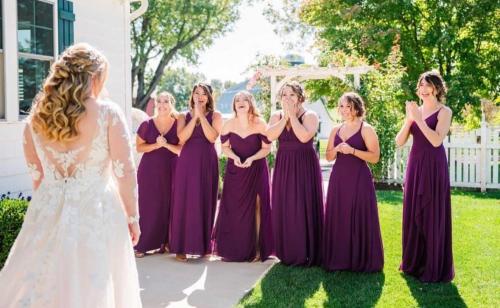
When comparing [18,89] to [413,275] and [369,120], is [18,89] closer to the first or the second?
[413,275]

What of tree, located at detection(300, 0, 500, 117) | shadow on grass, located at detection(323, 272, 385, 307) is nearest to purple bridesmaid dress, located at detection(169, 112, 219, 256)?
shadow on grass, located at detection(323, 272, 385, 307)

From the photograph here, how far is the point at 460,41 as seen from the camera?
16.4 m

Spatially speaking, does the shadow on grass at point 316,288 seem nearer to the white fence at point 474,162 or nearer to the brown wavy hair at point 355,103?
the brown wavy hair at point 355,103

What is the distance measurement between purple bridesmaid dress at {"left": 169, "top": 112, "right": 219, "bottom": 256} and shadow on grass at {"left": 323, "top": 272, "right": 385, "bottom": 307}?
156 cm

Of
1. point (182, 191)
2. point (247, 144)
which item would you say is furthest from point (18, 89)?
point (247, 144)

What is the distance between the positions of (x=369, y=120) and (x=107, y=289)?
34.6 feet

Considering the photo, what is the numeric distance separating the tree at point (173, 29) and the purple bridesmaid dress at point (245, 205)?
22.3m

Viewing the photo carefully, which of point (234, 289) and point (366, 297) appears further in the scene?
point (234, 289)

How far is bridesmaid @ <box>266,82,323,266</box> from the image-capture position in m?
5.90

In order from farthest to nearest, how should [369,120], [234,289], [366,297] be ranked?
[369,120], [234,289], [366,297]

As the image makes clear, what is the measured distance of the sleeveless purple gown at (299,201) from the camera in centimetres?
591

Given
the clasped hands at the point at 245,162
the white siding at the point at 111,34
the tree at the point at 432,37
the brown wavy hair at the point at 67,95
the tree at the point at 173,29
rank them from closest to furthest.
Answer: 1. the brown wavy hair at the point at 67,95
2. the clasped hands at the point at 245,162
3. the white siding at the point at 111,34
4. the tree at the point at 432,37
5. the tree at the point at 173,29

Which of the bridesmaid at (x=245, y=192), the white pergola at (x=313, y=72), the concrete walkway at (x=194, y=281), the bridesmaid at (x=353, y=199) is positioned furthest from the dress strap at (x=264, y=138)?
the white pergola at (x=313, y=72)

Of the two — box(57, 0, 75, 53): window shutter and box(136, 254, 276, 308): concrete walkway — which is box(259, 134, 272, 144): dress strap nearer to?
box(136, 254, 276, 308): concrete walkway
